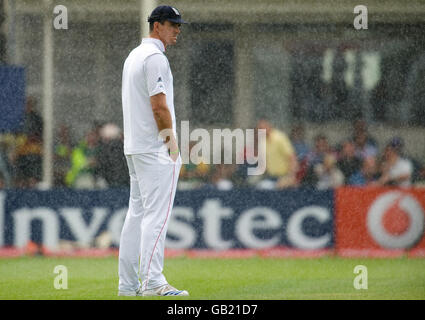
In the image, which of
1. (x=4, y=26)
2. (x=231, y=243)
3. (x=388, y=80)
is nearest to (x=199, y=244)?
(x=231, y=243)

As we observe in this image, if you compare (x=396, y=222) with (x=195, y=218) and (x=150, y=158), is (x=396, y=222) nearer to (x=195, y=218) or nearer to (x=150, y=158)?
(x=195, y=218)

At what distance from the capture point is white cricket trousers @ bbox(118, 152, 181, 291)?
7.04 meters

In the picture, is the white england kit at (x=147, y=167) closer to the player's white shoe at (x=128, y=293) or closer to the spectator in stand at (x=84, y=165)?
the player's white shoe at (x=128, y=293)

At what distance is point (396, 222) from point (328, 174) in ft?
3.95

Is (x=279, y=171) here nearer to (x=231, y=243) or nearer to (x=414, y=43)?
(x=231, y=243)

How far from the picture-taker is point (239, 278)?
9109mm

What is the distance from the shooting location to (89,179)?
41.3 ft

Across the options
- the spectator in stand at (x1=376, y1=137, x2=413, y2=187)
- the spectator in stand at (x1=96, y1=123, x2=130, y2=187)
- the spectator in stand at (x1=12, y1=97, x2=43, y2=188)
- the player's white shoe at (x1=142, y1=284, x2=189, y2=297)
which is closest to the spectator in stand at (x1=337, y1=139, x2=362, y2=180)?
the spectator in stand at (x1=376, y1=137, x2=413, y2=187)

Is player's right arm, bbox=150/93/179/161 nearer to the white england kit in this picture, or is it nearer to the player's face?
the white england kit

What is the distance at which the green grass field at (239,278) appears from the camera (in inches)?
300

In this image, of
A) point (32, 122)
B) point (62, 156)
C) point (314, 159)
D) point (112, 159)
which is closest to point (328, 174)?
point (314, 159)

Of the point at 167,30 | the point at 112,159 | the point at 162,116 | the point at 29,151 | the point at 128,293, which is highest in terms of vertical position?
the point at 167,30

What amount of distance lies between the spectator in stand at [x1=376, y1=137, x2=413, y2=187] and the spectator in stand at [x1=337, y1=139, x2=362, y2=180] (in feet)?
1.42

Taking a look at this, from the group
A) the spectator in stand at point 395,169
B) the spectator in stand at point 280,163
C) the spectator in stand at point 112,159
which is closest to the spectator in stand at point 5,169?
the spectator in stand at point 112,159
